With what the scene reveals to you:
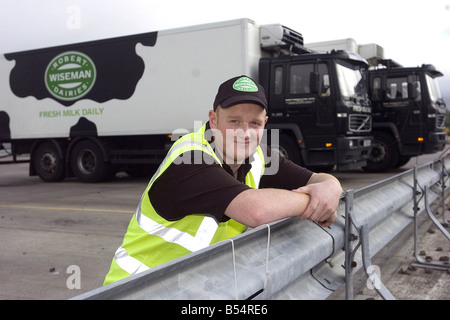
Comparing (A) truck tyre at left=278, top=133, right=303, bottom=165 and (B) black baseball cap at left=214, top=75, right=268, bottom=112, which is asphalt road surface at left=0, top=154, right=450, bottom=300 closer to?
(A) truck tyre at left=278, top=133, right=303, bottom=165

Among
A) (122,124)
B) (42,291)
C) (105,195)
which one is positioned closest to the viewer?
→ (42,291)

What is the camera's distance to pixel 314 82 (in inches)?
423

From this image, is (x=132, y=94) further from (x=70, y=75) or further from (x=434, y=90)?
(x=434, y=90)

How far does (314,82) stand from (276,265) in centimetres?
927

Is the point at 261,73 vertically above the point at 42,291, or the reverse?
the point at 261,73

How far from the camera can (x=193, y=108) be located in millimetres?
11211

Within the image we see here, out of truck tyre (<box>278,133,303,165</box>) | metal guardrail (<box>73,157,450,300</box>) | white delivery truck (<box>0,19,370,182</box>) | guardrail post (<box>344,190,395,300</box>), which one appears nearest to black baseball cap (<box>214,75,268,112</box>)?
metal guardrail (<box>73,157,450,300</box>)

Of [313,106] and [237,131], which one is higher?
[313,106]

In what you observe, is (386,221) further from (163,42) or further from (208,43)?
(163,42)

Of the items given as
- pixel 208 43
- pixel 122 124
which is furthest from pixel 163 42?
pixel 122 124

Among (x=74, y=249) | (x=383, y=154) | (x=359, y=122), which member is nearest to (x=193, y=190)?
(x=74, y=249)

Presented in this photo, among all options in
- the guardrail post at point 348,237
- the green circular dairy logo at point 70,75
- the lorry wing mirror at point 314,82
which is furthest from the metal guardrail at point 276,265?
the green circular dairy logo at point 70,75

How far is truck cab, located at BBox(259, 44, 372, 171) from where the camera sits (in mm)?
10906

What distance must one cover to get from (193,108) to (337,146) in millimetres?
3392
